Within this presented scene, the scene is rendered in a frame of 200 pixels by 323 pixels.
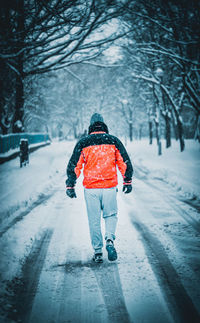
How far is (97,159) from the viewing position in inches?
131

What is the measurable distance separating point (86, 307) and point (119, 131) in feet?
201

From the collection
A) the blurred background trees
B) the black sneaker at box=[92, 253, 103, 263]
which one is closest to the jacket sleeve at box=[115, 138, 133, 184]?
the black sneaker at box=[92, 253, 103, 263]

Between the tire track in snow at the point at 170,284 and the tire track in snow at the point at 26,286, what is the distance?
147 centimetres

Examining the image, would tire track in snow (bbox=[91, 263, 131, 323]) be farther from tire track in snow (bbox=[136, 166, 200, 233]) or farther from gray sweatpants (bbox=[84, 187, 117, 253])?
tire track in snow (bbox=[136, 166, 200, 233])

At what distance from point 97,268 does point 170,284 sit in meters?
0.94

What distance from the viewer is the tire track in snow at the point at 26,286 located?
2.32 metres

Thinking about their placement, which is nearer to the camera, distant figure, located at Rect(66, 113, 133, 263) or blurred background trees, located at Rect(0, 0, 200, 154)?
distant figure, located at Rect(66, 113, 133, 263)

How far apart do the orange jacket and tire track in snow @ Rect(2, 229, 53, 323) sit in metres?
1.16

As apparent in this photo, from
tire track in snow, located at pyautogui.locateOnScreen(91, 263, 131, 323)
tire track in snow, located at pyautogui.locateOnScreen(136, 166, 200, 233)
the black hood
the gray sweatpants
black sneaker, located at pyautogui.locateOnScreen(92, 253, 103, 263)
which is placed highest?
the black hood

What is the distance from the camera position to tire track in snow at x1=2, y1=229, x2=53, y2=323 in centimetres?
232

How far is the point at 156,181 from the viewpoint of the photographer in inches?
358

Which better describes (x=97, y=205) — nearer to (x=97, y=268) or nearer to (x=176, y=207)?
(x=97, y=268)

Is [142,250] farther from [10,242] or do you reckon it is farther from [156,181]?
[156,181]

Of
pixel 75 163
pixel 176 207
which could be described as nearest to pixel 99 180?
pixel 75 163
